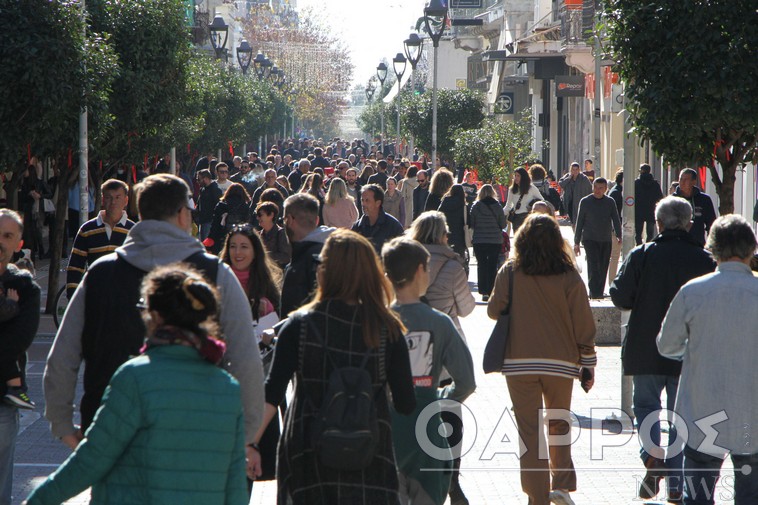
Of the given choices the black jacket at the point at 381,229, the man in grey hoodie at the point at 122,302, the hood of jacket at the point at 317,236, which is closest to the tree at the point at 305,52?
the black jacket at the point at 381,229

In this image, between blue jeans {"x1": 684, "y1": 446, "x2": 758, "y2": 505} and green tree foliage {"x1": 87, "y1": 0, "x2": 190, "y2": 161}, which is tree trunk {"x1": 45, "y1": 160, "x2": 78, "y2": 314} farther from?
blue jeans {"x1": 684, "y1": 446, "x2": 758, "y2": 505}

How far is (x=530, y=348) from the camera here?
6.61 metres

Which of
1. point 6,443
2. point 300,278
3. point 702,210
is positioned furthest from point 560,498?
point 702,210

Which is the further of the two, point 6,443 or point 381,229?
point 381,229

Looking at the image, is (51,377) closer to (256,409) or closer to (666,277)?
(256,409)

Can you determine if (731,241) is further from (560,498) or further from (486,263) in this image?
(486,263)

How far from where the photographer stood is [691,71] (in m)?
10.2

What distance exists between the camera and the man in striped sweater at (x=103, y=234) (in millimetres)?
9078

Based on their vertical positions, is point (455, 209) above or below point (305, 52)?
below

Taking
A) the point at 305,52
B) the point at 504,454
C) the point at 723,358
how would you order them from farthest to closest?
the point at 305,52 < the point at 504,454 < the point at 723,358

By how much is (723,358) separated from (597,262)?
1099 centimetres

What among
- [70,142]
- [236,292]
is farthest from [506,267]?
[70,142]

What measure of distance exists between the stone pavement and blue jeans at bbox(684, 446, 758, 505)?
98 centimetres

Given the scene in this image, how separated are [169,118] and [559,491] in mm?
15226
